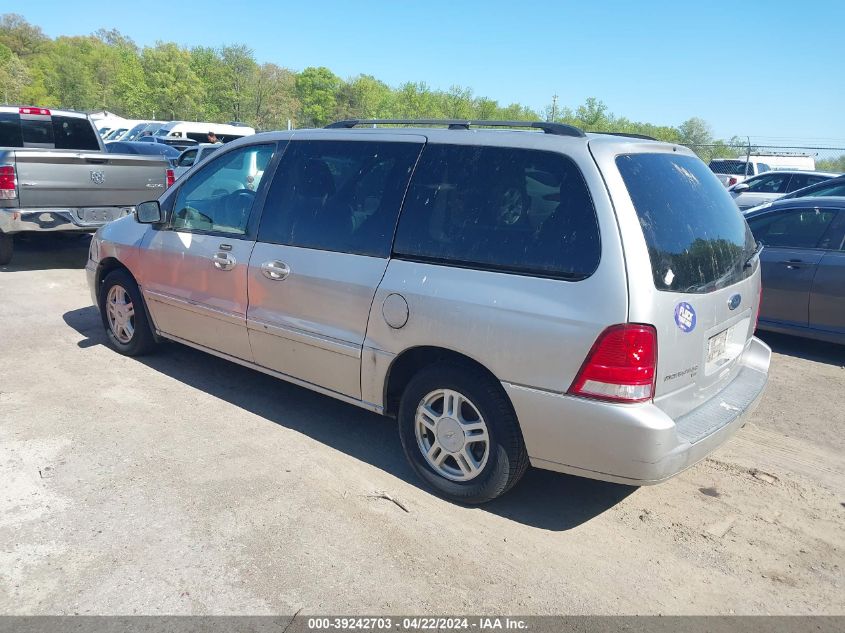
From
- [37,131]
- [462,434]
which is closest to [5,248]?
[37,131]

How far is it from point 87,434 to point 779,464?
4278mm

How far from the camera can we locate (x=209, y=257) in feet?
15.4

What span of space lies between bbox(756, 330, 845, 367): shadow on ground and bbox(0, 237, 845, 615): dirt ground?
1662 mm

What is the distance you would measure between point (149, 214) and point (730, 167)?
24277 millimetres

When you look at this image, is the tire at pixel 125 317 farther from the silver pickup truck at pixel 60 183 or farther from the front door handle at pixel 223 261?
the silver pickup truck at pixel 60 183

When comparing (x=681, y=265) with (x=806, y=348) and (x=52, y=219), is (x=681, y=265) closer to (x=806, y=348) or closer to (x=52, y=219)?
(x=806, y=348)

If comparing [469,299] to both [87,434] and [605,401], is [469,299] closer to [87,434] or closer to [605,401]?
[605,401]

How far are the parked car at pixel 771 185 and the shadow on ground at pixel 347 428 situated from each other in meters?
14.2

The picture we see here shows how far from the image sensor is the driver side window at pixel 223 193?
4.62 m

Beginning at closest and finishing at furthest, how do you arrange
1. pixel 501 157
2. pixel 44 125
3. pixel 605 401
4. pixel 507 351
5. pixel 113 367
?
pixel 605 401, pixel 507 351, pixel 501 157, pixel 113 367, pixel 44 125

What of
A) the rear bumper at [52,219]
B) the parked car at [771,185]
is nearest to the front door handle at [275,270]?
the rear bumper at [52,219]

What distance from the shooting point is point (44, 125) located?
401 inches

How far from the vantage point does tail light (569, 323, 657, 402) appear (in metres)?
2.93

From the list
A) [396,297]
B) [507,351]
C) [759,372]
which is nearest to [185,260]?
[396,297]
